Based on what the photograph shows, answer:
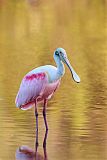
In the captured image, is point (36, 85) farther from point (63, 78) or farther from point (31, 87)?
point (63, 78)

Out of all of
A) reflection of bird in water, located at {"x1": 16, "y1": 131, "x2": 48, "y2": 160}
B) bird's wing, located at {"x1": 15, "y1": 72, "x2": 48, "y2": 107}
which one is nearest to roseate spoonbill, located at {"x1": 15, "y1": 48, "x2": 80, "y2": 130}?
bird's wing, located at {"x1": 15, "y1": 72, "x2": 48, "y2": 107}

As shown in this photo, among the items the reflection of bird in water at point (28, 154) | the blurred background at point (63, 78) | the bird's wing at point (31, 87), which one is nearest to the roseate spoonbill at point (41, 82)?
the bird's wing at point (31, 87)

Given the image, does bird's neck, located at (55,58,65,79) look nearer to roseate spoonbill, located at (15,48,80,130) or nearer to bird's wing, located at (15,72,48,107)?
roseate spoonbill, located at (15,48,80,130)

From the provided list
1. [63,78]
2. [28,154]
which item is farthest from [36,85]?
[63,78]

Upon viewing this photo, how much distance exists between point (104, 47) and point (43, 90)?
1354 centimetres

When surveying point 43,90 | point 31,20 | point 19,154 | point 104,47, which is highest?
point 31,20

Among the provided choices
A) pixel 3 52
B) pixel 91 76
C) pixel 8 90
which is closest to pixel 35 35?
pixel 3 52

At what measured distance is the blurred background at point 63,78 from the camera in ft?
35.2

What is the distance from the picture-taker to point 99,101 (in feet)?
47.0

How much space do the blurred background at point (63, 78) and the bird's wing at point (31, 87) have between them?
407 millimetres

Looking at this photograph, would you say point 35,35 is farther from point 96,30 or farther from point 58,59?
point 58,59

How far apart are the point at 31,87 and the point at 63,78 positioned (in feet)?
20.9

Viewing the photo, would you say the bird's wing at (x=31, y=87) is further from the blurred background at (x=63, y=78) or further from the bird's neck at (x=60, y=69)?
the blurred background at (x=63, y=78)

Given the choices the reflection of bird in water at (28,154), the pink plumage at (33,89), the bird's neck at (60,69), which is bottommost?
the reflection of bird in water at (28,154)
